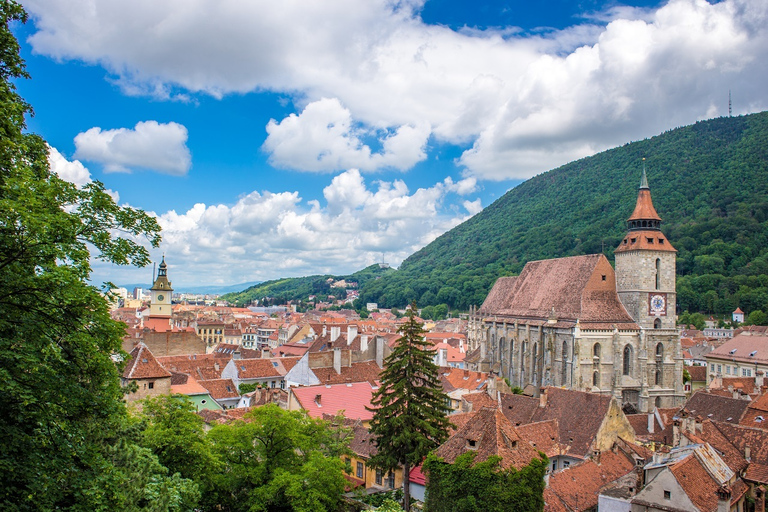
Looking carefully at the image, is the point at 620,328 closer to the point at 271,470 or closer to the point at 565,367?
the point at 565,367

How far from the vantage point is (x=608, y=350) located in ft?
205

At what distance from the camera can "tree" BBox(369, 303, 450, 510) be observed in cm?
3012

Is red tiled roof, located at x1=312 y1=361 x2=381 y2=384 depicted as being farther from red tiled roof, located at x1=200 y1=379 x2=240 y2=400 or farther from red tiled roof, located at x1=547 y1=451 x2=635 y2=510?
red tiled roof, located at x1=547 y1=451 x2=635 y2=510

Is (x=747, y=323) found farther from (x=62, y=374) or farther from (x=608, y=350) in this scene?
(x=62, y=374)

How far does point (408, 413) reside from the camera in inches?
1220

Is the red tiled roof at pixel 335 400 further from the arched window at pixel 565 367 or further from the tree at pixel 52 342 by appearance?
the tree at pixel 52 342

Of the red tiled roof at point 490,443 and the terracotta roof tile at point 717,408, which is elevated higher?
the red tiled roof at point 490,443

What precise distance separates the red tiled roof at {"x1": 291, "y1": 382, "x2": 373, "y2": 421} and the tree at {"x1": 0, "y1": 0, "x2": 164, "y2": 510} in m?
29.5

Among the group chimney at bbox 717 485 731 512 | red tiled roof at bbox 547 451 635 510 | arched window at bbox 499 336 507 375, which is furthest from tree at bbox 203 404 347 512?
arched window at bbox 499 336 507 375

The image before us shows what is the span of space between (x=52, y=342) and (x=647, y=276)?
62474mm

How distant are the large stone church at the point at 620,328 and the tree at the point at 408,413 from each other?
34158 millimetres

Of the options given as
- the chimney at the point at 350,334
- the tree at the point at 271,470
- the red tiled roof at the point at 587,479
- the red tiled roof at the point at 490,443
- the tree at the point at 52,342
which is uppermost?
the tree at the point at 52,342

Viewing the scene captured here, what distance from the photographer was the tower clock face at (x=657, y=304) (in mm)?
63406

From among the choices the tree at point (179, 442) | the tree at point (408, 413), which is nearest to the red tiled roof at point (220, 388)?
the tree at point (408, 413)
